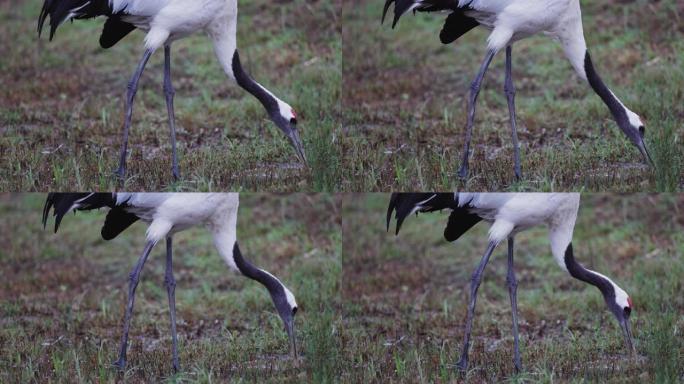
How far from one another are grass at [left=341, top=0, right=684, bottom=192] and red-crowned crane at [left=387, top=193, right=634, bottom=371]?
16 cm

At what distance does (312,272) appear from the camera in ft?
34.1

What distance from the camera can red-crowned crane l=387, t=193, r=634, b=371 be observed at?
9047 mm

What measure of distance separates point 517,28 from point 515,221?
4.13 feet

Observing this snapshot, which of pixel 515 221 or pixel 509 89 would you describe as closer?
pixel 515 221

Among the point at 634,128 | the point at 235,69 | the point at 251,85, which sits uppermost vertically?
the point at 235,69

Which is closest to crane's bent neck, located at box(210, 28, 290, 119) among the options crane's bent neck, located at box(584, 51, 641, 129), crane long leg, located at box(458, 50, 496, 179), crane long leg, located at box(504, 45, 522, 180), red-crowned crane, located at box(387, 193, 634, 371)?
red-crowned crane, located at box(387, 193, 634, 371)

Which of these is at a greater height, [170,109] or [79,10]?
[79,10]

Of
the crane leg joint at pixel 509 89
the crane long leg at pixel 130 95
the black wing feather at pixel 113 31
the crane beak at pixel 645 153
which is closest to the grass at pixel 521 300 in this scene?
the crane beak at pixel 645 153

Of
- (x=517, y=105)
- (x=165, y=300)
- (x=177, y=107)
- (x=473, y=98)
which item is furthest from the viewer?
(x=517, y=105)

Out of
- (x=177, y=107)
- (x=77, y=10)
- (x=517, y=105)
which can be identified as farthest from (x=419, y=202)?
(x=77, y=10)

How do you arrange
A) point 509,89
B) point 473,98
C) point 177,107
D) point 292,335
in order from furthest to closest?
point 177,107 < point 509,89 < point 292,335 < point 473,98

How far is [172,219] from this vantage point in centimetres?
898

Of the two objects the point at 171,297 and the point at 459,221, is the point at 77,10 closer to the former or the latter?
the point at 171,297

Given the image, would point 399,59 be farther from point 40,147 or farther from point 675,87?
point 40,147
